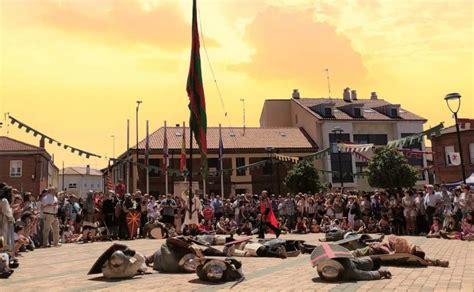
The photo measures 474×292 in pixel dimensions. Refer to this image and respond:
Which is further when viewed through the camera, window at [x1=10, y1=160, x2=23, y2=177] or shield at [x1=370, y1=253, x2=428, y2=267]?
window at [x1=10, y1=160, x2=23, y2=177]

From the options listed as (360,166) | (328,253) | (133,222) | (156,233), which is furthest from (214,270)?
(360,166)

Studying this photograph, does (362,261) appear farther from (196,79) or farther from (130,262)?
(196,79)

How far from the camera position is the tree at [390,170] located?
4284 cm

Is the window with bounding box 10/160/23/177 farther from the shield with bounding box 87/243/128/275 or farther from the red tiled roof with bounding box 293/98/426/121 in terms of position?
the shield with bounding box 87/243/128/275

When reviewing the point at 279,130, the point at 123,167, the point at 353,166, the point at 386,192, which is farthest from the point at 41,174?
the point at 386,192

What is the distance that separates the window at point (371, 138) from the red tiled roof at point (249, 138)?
228 inches

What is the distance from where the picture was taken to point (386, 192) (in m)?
21.4

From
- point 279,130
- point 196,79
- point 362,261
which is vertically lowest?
point 362,261

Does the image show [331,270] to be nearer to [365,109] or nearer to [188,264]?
[188,264]

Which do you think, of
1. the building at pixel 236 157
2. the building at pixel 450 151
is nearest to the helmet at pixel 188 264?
the building at pixel 236 157

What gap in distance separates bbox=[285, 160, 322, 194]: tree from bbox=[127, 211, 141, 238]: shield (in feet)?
92.4

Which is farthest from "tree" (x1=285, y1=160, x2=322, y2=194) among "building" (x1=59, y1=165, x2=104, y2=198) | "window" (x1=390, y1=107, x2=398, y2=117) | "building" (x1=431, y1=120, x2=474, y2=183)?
"building" (x1=59, y1=165, x2=104, y2=198)

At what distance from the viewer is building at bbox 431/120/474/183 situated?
4809 cm

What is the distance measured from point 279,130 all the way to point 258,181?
26.6 feet
